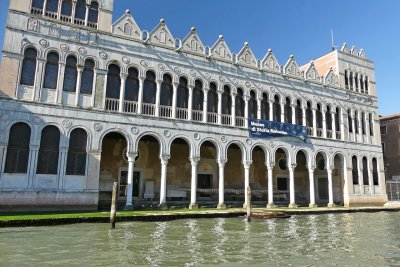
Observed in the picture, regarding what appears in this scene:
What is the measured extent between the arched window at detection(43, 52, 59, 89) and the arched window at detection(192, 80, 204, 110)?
8.70 metres

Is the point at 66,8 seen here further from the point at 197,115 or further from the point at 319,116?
the point at 319,116

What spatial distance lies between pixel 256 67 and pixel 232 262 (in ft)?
62.6

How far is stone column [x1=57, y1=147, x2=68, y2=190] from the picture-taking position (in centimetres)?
1700

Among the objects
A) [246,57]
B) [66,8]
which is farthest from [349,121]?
[66,8]

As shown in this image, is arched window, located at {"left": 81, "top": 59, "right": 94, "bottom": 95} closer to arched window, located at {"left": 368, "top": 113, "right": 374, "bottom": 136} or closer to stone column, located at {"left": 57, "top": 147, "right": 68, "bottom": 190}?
stone column, located at {"left": 57, "top": 147, "right": 68, "bottom": 190}

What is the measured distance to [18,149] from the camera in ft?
54.1

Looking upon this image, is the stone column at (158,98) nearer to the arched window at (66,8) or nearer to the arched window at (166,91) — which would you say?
the arched window at (166,91)

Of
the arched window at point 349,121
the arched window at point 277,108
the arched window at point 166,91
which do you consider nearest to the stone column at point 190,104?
the arched window at point 166,91

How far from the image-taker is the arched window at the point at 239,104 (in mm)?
23388

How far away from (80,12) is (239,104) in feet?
39.9

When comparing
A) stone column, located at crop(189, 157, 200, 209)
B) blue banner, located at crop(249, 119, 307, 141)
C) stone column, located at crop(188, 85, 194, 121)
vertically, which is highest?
stone column, located at crop(188, 85, 194, 121)

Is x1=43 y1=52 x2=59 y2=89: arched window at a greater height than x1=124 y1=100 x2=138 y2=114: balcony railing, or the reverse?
x1=43 y1=52 x2=59 y2=89: arched window

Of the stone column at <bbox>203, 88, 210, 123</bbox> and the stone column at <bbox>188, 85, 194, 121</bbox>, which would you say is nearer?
the stone column at <bbox>188, 85, 194, 121</bbox>

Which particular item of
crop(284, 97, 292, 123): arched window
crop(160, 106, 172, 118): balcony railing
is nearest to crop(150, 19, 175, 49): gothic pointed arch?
crop(160, 106, 172, 118): balcony railing
